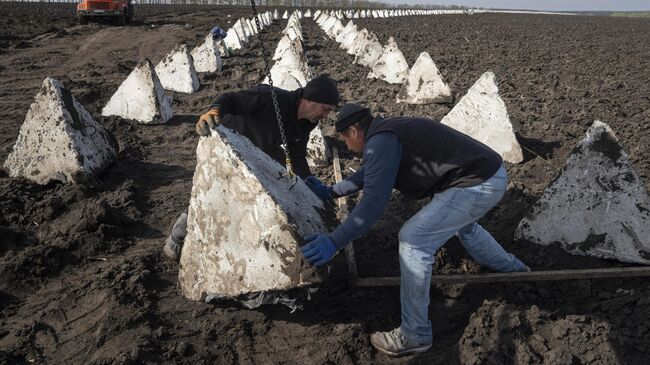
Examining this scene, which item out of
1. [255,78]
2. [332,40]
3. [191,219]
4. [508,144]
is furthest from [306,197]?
[332,40]

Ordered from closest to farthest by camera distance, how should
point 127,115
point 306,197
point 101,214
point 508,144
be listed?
point 306,197 → point 101,214 → point 508,144 → point 127,115

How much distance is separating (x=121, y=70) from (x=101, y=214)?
26.5ft

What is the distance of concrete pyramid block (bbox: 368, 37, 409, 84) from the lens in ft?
35.0

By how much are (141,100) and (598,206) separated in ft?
20.9

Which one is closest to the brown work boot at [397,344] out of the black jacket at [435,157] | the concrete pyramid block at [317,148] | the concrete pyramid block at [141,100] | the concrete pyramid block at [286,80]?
the black jacket at [435,157]

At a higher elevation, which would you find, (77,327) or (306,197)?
(306,197)

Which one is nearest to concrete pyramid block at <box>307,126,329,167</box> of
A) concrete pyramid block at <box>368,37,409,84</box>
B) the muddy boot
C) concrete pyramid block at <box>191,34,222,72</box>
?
the muddy boot

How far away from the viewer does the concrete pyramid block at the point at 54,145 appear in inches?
209

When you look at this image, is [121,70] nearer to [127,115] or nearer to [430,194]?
[127,115]

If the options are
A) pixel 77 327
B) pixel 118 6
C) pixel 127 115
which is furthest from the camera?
pixel 118 6

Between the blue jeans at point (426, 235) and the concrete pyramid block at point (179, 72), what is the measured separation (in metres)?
7.64

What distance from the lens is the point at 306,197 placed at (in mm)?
3820

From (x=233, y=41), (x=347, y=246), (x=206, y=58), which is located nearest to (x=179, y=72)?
(x=206, y=58)

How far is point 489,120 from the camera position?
20.4 ft
